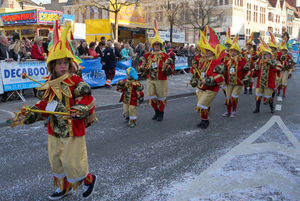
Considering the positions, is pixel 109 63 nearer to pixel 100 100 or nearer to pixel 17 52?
pixel 100 100

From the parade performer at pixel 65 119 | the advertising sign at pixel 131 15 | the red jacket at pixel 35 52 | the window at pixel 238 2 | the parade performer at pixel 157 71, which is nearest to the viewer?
the parade performer at pixel 65 119

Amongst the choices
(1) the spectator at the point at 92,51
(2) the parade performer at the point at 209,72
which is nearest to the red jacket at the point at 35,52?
(1) the spectator at the point at 92,51

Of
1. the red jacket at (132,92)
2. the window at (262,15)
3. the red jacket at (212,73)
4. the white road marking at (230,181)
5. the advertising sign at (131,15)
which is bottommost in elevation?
the white road marking at (230,181)

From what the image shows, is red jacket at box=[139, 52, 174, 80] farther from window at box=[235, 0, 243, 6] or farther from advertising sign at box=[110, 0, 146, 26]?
window at box=[235, 0, 243, 6]

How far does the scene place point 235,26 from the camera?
50.9 meters

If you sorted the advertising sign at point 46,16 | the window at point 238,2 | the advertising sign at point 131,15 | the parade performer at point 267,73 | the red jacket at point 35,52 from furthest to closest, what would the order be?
the window at point 238,2, the advertising sign at point 131,15, the advertising sign at point 46,16, the red jacket at point 35,52, the parade performer at point 267,73

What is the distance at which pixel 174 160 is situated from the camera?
4.75 meters

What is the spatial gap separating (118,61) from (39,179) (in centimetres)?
1025

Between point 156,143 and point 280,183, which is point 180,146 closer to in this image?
point 156,143

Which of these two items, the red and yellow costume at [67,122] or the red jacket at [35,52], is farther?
the red jacket at [35,52]

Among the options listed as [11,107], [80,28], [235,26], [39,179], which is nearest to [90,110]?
[39,179]

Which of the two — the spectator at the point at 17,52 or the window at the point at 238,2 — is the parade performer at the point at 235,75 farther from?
the window at the point at 238,2

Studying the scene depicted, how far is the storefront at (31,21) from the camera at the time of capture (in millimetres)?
19281

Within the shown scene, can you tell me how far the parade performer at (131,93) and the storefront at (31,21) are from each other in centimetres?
1448
